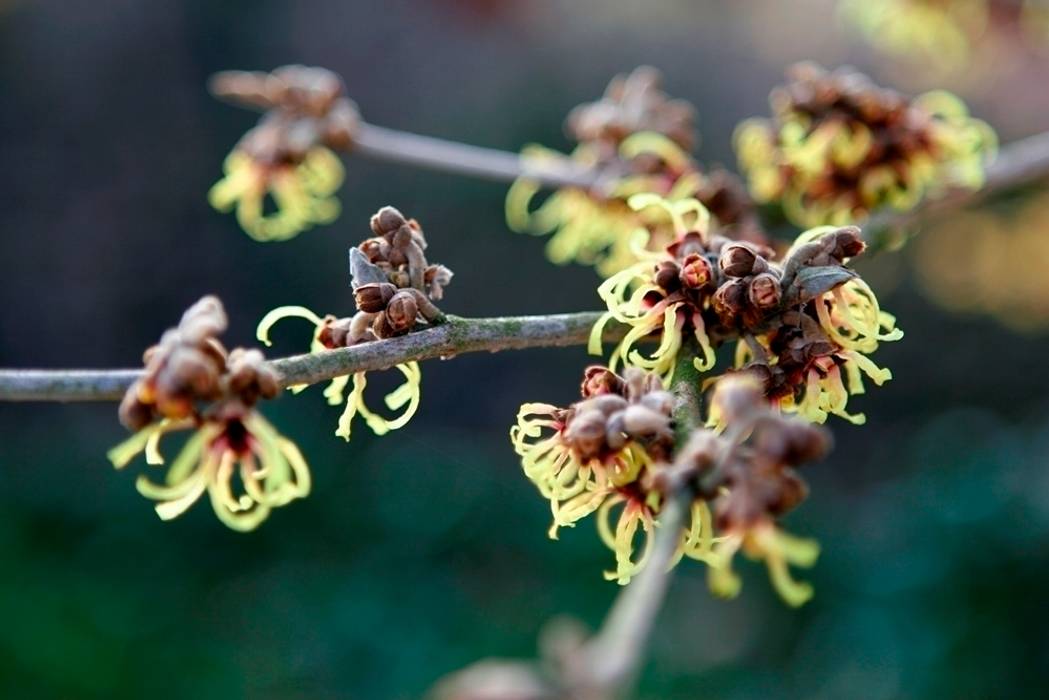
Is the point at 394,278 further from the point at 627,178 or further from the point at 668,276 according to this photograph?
the point at 627,178

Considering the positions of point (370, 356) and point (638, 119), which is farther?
point (638, 119)

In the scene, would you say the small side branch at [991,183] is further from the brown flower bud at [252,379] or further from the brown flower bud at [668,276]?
the brown flower bud at [252,379]

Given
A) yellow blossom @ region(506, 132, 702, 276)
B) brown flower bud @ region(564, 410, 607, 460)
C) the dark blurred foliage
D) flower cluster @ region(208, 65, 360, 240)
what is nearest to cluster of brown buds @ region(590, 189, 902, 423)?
brown flower bud @ region(564, 410, 607, 460)

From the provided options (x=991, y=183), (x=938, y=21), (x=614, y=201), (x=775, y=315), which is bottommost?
(x=775, y=315)

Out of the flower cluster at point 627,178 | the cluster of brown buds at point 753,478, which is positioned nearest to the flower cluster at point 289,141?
the flower cluster at point 627,178

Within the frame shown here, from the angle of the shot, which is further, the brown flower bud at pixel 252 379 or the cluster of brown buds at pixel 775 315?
the cluster of brown buds at pixel 775 315

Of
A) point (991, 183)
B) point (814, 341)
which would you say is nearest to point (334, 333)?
point (814, 341)
